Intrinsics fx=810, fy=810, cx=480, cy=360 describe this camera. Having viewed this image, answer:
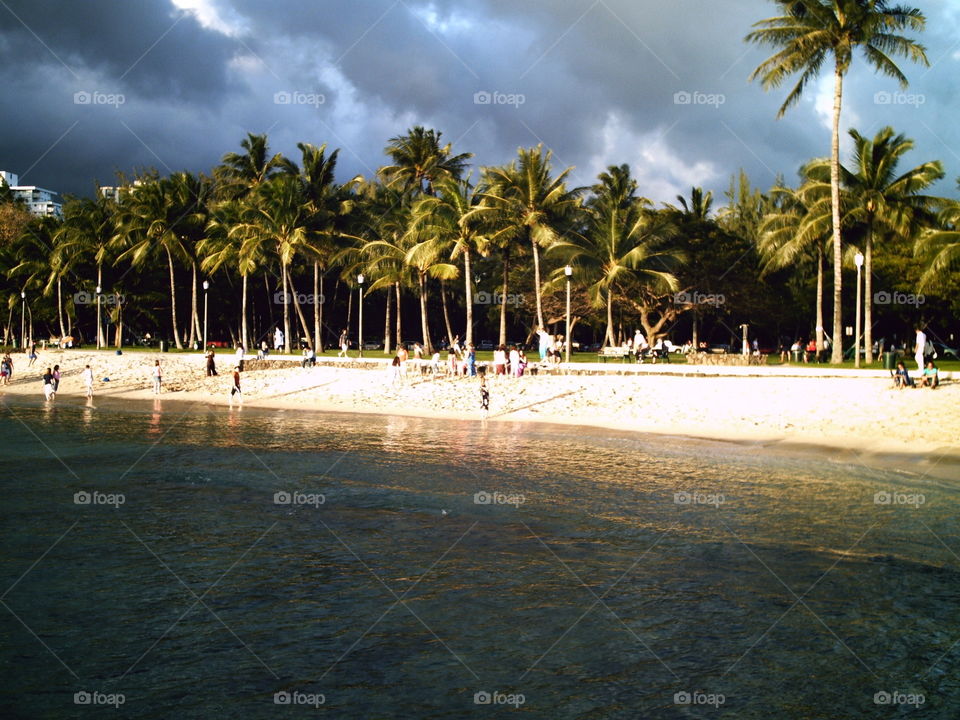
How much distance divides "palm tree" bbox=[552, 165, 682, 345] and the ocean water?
25.8 metres

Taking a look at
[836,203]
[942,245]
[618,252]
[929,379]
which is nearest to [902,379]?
[929,379]

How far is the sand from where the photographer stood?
1952cm

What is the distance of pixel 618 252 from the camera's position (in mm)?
42969

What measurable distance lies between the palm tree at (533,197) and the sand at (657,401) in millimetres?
10282

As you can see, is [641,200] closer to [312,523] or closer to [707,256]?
[707,256]

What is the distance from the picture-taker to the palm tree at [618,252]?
4131 cm

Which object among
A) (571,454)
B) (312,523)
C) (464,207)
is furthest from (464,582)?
(464,207)

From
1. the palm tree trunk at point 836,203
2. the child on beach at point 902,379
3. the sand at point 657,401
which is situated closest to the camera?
the sand at point 657,401

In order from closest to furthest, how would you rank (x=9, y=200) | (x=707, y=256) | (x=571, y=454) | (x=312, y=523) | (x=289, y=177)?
1. (x=312, y=523)
2. (x=571, y=454)
3. (x=289, y=177)
4. (x=707, y=256)
5. (x=9, y=200)

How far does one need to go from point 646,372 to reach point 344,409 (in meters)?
11.0

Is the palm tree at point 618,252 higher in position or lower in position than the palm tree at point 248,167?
lower

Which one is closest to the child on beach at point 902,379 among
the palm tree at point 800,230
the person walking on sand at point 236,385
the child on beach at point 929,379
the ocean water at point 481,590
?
the child on beach at point 929,379

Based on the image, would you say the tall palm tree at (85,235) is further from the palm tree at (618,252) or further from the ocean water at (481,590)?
the ocean water at (481,590)

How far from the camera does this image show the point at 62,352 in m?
51.7
